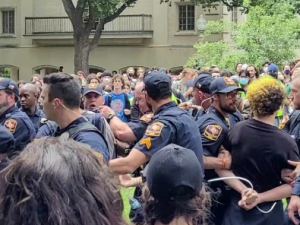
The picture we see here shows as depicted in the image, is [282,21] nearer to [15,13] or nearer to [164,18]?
[164,18]

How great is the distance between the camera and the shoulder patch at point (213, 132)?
18.5 ft

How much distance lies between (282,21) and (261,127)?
709 inches

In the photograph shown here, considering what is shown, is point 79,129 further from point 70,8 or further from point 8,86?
point 70,8

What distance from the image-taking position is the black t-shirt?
210 inches

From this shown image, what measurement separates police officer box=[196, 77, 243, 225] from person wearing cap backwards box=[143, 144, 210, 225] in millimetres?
2384

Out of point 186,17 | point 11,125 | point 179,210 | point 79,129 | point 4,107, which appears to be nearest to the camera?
point 179,210

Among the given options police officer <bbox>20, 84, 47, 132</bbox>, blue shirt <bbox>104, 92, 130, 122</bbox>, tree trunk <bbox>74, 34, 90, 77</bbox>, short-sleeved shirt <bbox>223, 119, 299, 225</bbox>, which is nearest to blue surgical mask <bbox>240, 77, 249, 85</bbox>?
blue shirt <bbox>104, 92, 130, 122</bbox>

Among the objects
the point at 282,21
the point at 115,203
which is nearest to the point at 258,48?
the point at 282,21

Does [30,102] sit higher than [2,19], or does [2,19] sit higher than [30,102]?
[2,19]

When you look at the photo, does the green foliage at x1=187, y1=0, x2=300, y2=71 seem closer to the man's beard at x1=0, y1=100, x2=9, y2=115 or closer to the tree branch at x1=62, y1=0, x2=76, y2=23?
the tree branch at x1=62, y1=0, x2=76, y2=23

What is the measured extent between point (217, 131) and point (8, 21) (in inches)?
1440

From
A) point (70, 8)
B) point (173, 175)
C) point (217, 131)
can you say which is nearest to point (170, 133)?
point (217, 131)

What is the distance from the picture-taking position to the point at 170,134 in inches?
200

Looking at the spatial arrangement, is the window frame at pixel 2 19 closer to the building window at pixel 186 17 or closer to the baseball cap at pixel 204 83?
the building window at pixel 186 17
